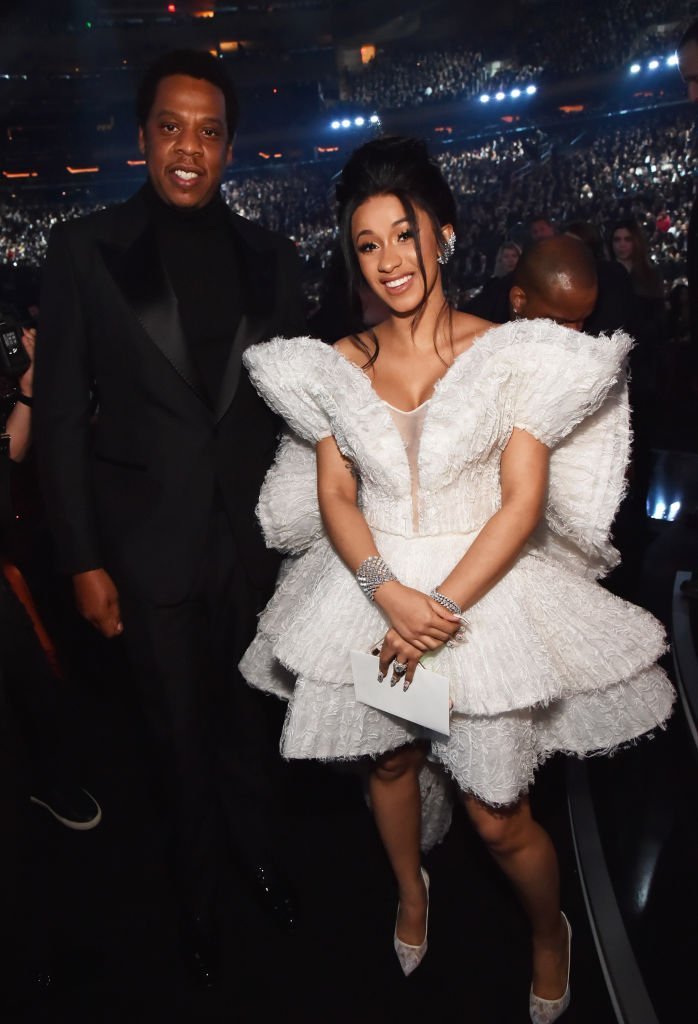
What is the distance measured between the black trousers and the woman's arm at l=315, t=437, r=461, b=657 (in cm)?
28

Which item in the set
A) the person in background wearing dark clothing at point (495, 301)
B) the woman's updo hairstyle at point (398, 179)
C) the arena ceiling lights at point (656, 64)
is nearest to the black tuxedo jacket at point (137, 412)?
the woman's updo hairstyle at point (398, 179)

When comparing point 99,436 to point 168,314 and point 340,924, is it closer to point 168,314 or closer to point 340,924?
point 168,314

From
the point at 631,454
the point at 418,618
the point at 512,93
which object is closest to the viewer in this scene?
the point at 418,618

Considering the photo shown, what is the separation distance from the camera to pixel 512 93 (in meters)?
15.0

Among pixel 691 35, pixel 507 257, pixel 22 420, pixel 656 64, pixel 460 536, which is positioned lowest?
pixel 460 536

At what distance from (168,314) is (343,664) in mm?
782

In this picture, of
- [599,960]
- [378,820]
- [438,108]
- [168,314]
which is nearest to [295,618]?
[378,820]

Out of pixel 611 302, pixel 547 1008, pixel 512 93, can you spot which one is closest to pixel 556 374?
pixel 547 1008

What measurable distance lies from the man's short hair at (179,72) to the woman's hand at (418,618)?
1092 millimetres

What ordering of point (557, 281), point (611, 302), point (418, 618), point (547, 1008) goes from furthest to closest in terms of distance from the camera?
point (611, 302), point (557, 281), point (547, 1008), point (418, 618)

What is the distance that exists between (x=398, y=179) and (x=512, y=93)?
15.5 m

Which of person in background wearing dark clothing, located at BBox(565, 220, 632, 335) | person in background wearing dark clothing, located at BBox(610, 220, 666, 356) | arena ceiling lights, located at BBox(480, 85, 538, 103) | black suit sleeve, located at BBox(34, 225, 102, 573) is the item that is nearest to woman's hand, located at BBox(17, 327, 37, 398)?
black suit sleeve, located at BBox(34, 225, 102, 573)

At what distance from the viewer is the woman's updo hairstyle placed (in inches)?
58.3

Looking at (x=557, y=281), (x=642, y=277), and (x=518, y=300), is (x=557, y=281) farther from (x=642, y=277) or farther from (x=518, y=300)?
(x=642, y=277)
